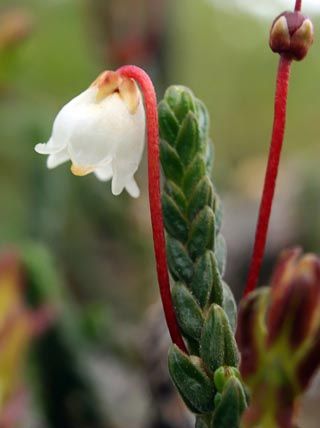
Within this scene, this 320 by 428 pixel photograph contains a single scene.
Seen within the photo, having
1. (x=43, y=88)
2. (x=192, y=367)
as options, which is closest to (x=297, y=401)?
(x=192, y=367)

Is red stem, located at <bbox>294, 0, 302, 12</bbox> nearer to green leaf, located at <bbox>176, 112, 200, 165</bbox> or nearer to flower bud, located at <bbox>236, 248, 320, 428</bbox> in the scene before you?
green leaf, located at <bbox>176, 112, 200, 165</bbox>

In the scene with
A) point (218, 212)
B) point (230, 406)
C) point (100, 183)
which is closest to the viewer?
point (230, 406)

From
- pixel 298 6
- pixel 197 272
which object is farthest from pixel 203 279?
pixel 298 6

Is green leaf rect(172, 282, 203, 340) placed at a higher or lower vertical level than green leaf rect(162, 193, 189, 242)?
lower

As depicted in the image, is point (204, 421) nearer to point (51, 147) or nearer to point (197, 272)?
point (197, 272)

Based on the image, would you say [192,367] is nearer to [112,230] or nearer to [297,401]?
[297,401]

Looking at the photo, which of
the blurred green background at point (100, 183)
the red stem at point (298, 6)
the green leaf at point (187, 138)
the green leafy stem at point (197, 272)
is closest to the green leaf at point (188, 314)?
the green leafy stem at point (197, 272)

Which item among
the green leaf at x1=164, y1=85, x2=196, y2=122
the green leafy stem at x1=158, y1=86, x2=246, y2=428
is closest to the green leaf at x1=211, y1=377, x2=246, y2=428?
the green leafy stem at x1=158, y1=86, x2=246, y2=428
